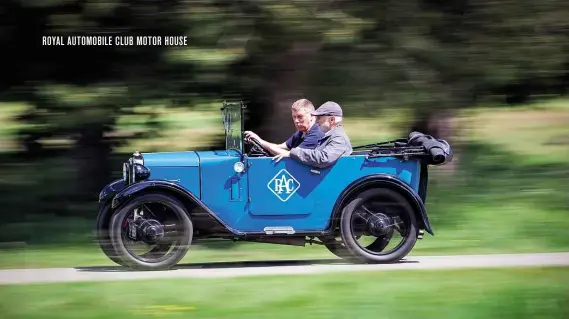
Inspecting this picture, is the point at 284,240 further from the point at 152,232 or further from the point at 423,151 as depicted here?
the point at 423,151

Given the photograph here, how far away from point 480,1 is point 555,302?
12.5ft

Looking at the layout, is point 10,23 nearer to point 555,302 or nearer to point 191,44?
point 191,44

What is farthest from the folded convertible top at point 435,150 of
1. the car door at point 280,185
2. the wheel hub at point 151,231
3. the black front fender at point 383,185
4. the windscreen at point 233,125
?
the wheel hub at point 151,231

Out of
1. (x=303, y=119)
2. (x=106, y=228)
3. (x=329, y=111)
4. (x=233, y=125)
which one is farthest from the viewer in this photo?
(x=233, y=125)

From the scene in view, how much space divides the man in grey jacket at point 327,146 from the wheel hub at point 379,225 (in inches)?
18.4

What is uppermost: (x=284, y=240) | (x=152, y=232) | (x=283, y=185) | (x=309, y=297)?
(x=283, y=185)

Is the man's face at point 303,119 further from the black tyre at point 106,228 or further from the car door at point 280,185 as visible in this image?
the black tyre at point 106,228

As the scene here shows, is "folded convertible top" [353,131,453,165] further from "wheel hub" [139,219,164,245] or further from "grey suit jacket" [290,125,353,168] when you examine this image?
"wheel hub" [139,219,164,245]

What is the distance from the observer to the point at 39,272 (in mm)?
5957

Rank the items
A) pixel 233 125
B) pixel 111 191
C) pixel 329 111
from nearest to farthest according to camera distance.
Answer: pixel 111 191
pixel 329 111
pixel 233 125

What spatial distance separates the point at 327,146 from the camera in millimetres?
5789

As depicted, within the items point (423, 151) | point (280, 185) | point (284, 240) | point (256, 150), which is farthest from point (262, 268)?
point (423, 151)

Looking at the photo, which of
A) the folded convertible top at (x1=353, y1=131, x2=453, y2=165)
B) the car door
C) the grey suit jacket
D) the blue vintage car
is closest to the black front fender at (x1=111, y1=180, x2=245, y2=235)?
the blue vintage car

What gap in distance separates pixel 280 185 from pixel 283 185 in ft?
0.07
